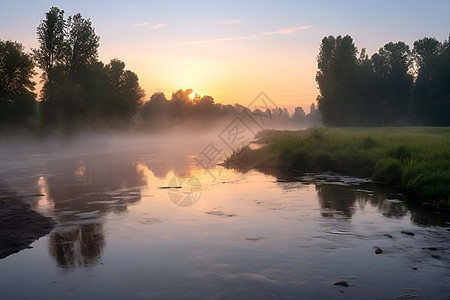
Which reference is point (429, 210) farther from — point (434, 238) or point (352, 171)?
point (352, 171)

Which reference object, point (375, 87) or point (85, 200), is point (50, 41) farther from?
point (375, 87)

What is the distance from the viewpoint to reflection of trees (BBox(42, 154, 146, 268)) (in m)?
9.29

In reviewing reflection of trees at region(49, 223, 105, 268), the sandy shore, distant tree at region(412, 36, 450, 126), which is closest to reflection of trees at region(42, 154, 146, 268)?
reflection of trees at region(49, 223, 105, 268)

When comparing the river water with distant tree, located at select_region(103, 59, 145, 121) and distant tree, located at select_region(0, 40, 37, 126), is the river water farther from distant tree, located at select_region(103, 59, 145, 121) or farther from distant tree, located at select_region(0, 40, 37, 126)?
distant tree, located at select_region(103, 59, 145, 121)

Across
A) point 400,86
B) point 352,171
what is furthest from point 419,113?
point 352,171

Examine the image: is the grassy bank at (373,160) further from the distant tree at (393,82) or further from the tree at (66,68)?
the distant tree at (393,82)

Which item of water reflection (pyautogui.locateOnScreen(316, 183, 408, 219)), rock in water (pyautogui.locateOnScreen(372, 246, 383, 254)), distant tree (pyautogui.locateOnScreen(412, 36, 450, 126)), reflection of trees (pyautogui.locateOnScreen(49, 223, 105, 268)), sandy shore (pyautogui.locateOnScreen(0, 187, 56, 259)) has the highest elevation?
distant tree (pyautogui.locateOnScreen(412, 36, 450, 126))

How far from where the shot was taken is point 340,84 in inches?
3027

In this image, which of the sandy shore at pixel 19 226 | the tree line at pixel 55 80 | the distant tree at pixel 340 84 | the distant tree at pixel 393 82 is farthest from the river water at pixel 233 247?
the distant tree at pixel 393 82

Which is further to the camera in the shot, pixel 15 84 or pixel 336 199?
pixel 15 84

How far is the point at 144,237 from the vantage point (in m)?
10.6

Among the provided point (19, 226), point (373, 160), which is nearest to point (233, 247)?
point (19, 226)

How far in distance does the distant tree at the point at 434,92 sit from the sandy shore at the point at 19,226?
71969 mm

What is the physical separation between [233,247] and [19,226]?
6.46 m
